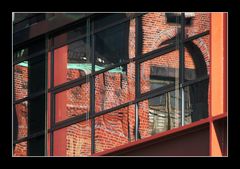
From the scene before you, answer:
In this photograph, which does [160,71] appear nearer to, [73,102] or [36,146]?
[73,102]

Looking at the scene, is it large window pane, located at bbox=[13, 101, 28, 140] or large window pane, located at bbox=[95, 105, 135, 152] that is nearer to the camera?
large window pane, located at bbox=[95, 105, 135, 152]

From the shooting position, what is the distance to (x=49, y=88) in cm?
1995

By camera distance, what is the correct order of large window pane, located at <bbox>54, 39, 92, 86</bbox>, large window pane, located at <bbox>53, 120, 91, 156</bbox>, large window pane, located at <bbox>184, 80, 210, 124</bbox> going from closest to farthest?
1. large window pane, located at <bbox>184, 80, 210, 124</bbox>
2. large window pane, located at <bbox>53, 120, 91, 156</bbox>
3. large window pane, located at <bbox>54, 39, 92, 86</bbox>

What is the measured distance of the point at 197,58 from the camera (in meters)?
18.2

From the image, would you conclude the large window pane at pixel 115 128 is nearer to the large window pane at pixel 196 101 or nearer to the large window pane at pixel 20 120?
the large window pane at pixel 196 101

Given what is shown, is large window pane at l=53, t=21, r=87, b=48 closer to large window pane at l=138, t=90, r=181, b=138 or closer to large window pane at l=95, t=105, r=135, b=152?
large window pane at l=95, t=105, r=135, b=152

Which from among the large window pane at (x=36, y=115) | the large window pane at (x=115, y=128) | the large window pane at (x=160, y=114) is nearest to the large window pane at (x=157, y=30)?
the large window pane at (x=160, y=114)

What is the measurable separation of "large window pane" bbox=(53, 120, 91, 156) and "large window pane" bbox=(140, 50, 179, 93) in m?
1.32

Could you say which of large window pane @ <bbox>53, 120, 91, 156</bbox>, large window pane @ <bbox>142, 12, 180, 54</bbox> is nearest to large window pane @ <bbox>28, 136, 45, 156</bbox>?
large window pane @ <bbox>53, 120, 91, 156</bbox>

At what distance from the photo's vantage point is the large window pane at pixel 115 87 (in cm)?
1892

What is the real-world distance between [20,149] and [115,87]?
7.52 feet

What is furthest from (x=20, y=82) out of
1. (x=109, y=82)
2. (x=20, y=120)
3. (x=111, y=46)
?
(x=111, y=46)

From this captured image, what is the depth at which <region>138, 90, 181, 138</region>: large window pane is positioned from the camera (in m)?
18.4

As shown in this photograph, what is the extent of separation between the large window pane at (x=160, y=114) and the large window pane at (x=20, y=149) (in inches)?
98.0
